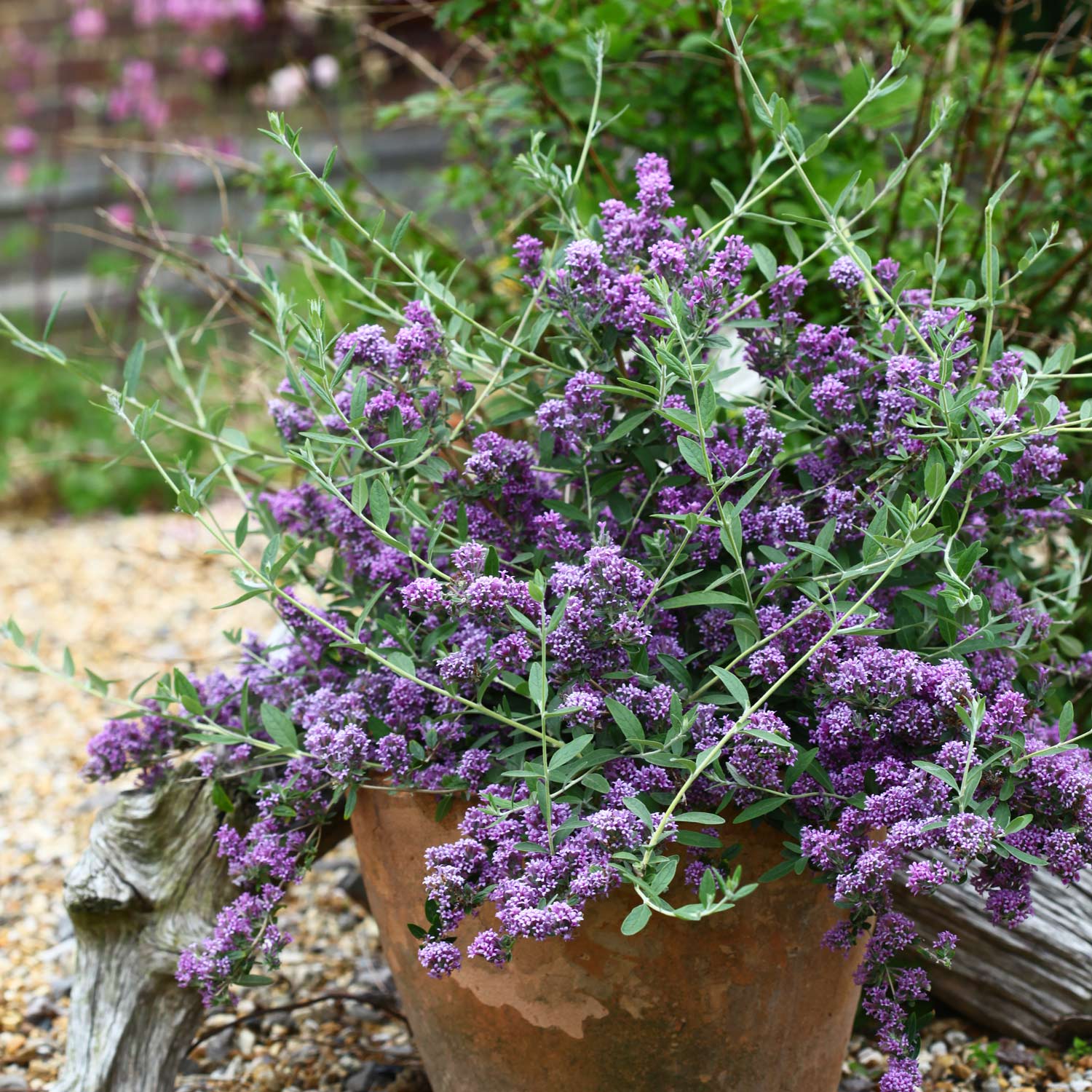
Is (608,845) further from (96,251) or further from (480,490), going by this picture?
(96,251)

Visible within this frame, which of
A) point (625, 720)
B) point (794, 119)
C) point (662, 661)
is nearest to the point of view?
point (625, 720)

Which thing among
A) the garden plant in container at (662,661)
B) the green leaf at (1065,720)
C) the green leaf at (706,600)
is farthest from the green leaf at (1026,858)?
the green leaf at (706,600)

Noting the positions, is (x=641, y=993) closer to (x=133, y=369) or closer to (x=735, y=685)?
(x=735, y=685)

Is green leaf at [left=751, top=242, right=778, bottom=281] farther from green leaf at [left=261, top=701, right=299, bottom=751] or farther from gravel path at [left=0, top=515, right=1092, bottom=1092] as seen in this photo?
gravel path at [left=0, top=515, right=1092, bottom=1092]

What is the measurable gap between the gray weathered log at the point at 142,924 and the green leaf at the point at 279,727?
1.43ft

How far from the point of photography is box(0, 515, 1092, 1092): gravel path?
2188 millimetres

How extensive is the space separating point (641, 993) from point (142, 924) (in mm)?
893

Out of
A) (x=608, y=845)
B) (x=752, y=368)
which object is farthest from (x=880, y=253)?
(x=608, y=845)

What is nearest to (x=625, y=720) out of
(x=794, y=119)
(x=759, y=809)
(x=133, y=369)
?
(x=759, y=809)

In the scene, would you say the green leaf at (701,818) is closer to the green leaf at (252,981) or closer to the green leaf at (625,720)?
the green leaf at (625,720)

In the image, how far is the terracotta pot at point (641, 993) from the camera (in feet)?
5.22

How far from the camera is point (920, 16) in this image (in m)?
2.82

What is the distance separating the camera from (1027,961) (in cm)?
216

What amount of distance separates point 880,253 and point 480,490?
1314mm
